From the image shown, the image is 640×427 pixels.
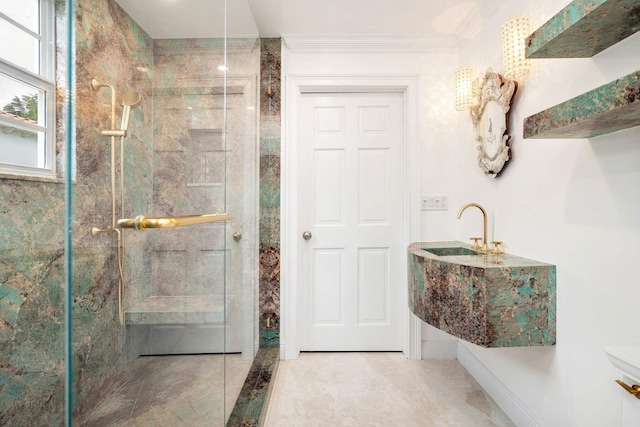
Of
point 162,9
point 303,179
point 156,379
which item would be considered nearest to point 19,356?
point 156,379

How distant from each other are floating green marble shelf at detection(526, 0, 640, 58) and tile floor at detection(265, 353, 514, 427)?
1.81 m

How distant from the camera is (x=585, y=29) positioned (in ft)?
3.33

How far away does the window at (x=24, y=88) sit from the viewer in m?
1.04

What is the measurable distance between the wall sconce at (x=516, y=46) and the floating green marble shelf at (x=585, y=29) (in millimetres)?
365

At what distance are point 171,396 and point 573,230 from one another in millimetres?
1636

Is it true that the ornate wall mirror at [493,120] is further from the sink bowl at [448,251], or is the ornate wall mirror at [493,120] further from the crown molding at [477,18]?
the sink bowl at [448,251]

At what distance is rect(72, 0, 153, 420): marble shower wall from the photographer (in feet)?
2.09

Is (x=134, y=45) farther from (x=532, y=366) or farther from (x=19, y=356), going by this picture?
(x=532, y=366)

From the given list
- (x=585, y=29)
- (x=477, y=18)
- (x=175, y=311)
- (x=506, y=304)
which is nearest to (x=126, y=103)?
(x=175, y=311)

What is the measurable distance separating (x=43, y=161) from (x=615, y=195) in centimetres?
206

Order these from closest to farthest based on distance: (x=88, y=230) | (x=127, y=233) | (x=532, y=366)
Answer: (x=88, y=230) → (x=127, y=233) → (x=532, y=366)

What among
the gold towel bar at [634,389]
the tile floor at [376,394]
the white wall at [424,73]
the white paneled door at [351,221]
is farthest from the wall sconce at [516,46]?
the tile floor at [376,394]

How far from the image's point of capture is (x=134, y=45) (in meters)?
0.77

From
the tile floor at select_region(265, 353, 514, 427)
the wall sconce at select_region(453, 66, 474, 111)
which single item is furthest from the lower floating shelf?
the wall sconce at select_region(453, 66, 474, 111)
